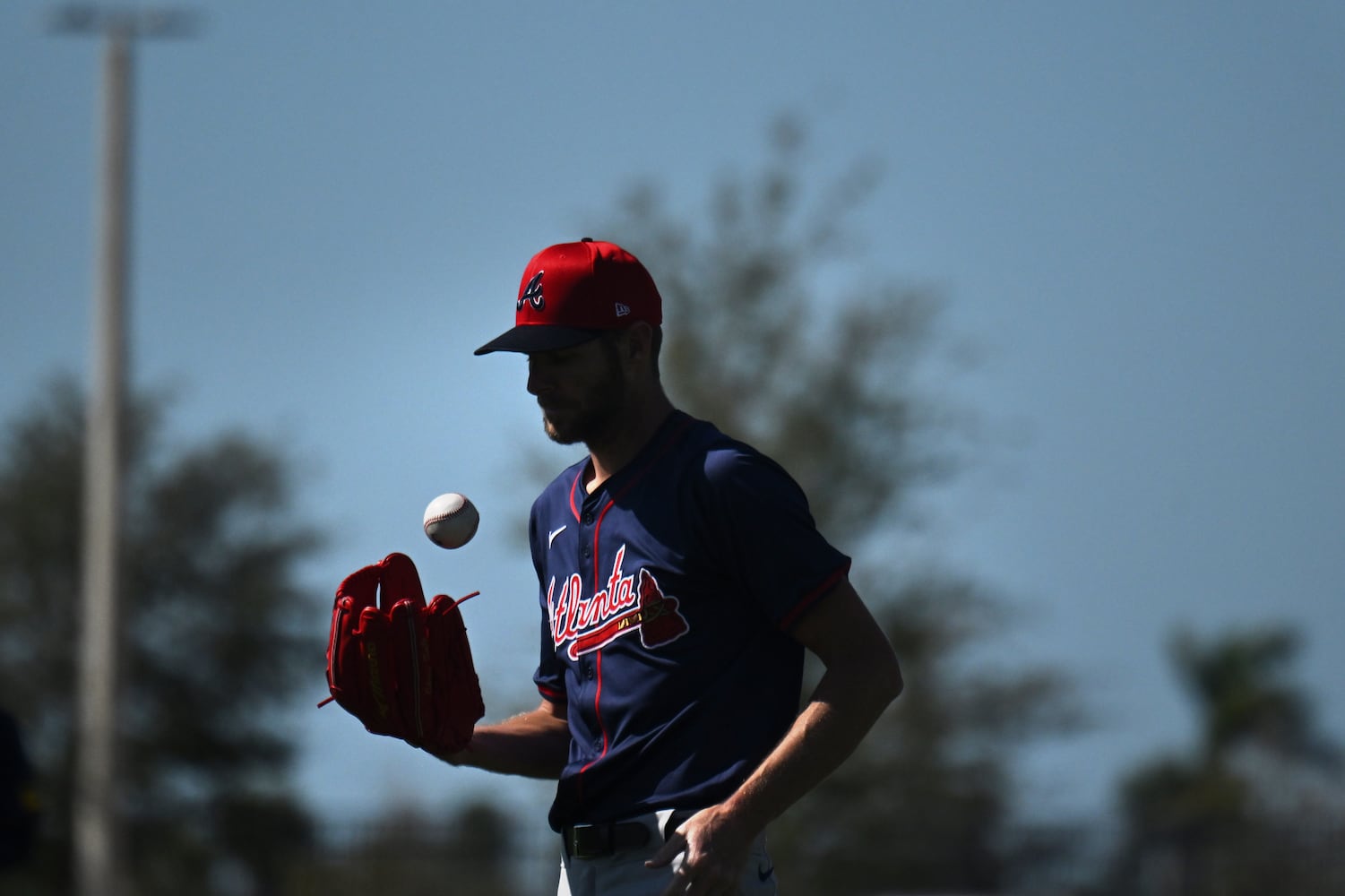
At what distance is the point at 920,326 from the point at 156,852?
1174 cm

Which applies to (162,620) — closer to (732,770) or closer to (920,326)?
(920,326)

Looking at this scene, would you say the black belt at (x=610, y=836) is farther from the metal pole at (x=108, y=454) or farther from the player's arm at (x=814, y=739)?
the metal pole at (x=108, y=454)

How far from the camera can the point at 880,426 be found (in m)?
17.4

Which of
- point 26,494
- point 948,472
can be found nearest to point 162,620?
point 26,494

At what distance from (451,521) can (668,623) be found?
2.07 feet

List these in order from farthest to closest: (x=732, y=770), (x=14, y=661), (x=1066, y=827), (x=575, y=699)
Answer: (x=14, y=661) → (x=1066, y=827) → (x=575, y=699) → (x=732, y=770)

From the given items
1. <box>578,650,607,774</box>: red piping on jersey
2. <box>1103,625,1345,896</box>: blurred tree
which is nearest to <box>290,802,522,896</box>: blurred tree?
<box>1103,625,1345,896</box>: blurred tree

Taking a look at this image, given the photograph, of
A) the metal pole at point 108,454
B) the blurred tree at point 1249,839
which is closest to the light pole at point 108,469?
the metal pole at point 108,454

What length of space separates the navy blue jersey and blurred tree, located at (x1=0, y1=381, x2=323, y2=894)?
59.5ft

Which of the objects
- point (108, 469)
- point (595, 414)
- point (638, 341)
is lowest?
point (595, 414)

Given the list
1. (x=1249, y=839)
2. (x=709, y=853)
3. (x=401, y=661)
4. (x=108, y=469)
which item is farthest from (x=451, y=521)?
(x=1249, y=839)

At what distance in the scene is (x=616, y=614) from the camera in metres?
3.62

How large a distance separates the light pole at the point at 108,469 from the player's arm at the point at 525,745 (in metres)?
12.7

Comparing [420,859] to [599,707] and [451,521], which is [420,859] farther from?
[599,707]
